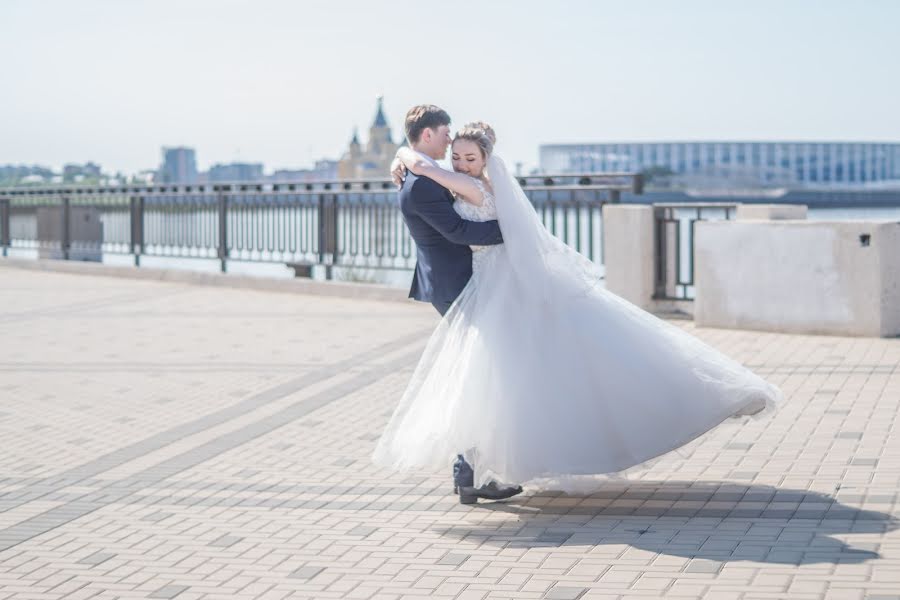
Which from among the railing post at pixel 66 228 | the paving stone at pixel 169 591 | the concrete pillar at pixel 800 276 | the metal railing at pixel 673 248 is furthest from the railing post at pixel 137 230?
the paving stone at pixel 169 591

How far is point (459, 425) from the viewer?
531 centimetres

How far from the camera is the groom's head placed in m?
5.52

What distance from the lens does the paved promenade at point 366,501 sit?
14.9ft

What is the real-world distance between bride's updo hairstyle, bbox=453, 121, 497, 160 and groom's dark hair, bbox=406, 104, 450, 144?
0.10 m

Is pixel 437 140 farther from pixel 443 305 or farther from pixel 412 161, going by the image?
pixel 443 305

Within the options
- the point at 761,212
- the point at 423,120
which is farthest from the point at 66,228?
the point at 423,120

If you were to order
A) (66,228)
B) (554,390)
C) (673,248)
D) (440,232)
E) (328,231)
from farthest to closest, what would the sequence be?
(66,228) → (328,231) → (673,248) → (440,232) → (554,390)

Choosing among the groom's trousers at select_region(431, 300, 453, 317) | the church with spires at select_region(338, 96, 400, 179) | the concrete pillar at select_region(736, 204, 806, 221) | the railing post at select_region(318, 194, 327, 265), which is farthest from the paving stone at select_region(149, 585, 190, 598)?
the church with spires at select_region(338, 96, 400, 179)

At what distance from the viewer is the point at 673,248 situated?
12.3 m

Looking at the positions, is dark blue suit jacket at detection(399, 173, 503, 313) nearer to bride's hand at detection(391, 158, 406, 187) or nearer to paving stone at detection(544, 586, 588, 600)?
bride's hand at detection(391, 158, 406, 187)

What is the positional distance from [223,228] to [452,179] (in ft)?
43.7

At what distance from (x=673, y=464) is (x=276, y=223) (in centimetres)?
1205

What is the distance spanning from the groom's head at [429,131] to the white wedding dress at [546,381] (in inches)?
9.0

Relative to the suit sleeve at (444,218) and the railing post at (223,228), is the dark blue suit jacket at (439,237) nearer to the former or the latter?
the suit sleeve at (444,218)
